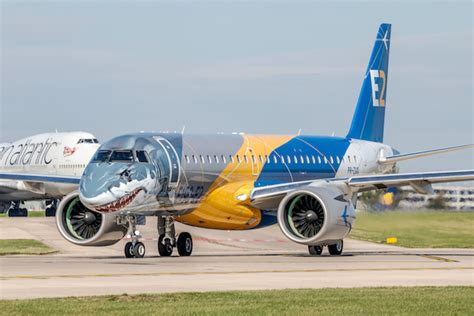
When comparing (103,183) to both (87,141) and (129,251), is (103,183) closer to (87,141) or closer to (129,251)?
(129,251)

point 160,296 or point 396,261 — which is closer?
point 160,296

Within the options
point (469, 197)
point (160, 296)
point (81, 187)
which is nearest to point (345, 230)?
point (81, 187)

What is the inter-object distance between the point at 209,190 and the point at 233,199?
1051mm

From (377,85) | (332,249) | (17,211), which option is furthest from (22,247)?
(17,211)

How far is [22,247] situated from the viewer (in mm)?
41875

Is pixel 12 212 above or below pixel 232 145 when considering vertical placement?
below

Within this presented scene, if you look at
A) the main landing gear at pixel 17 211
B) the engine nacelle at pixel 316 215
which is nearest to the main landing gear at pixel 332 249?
the engine nacelle at pixel 316 215

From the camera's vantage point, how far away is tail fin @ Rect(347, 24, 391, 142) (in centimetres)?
5044

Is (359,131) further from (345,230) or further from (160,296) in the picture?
(160,296)

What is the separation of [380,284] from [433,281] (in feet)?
5.39

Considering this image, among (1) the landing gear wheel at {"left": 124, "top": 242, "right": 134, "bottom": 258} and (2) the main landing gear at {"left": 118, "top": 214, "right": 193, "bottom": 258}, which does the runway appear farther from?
(2) the main landing gear at {"left": 118, "top": 214, "right": 193, "bottom": 258}

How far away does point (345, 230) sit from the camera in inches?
1436

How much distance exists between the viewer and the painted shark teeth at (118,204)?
1309 inches

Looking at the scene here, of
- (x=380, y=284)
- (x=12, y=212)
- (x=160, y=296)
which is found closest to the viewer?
(x=160, y=296)
